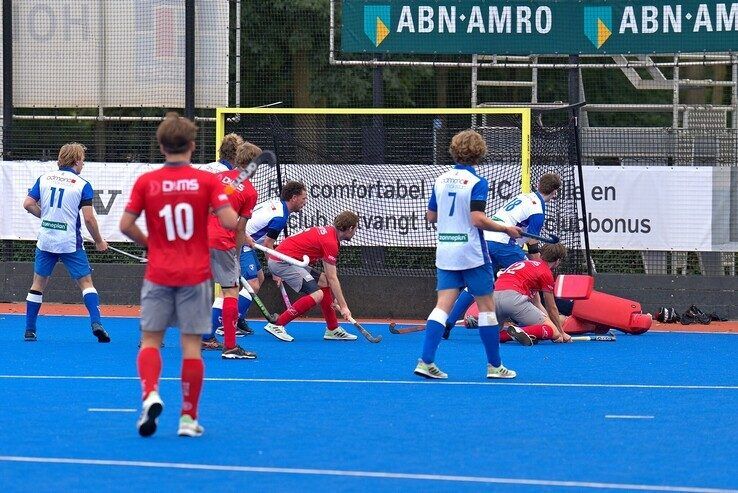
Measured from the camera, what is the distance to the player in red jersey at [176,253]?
727 centimetres

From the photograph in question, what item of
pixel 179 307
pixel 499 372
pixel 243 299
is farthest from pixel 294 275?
pixel 179 307

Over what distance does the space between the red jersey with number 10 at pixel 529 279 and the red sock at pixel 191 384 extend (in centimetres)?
629

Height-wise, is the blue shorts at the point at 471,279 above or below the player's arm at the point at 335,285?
above

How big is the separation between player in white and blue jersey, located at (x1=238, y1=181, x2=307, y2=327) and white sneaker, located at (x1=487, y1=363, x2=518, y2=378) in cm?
367

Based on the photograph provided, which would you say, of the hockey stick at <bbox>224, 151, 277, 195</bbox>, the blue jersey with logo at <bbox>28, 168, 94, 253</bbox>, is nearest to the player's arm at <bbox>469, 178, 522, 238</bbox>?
the hockey stick at <bbox>224, 151, 277, 195</bbox>

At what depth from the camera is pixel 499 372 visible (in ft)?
33.5

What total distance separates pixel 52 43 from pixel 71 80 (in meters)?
0.55

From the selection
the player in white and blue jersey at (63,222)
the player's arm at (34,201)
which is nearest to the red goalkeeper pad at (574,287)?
the player in white and blue jersey at (63,222)

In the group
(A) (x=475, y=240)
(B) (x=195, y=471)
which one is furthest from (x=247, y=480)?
(A) (x=475, y=240)

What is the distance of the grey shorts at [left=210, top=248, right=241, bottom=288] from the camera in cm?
1164

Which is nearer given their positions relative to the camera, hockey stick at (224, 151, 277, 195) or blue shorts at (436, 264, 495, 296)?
hockey stick at (224, 151, 277, 195)

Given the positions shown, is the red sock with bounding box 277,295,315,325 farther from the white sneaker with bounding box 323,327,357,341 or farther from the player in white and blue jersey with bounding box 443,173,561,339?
the player in white and blue jersey with bounding box 443,173,561,339

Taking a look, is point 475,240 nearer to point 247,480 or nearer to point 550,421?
point 550,421

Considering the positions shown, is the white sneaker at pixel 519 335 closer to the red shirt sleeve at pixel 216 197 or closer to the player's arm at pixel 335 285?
the player's arm at pixel 335 285
